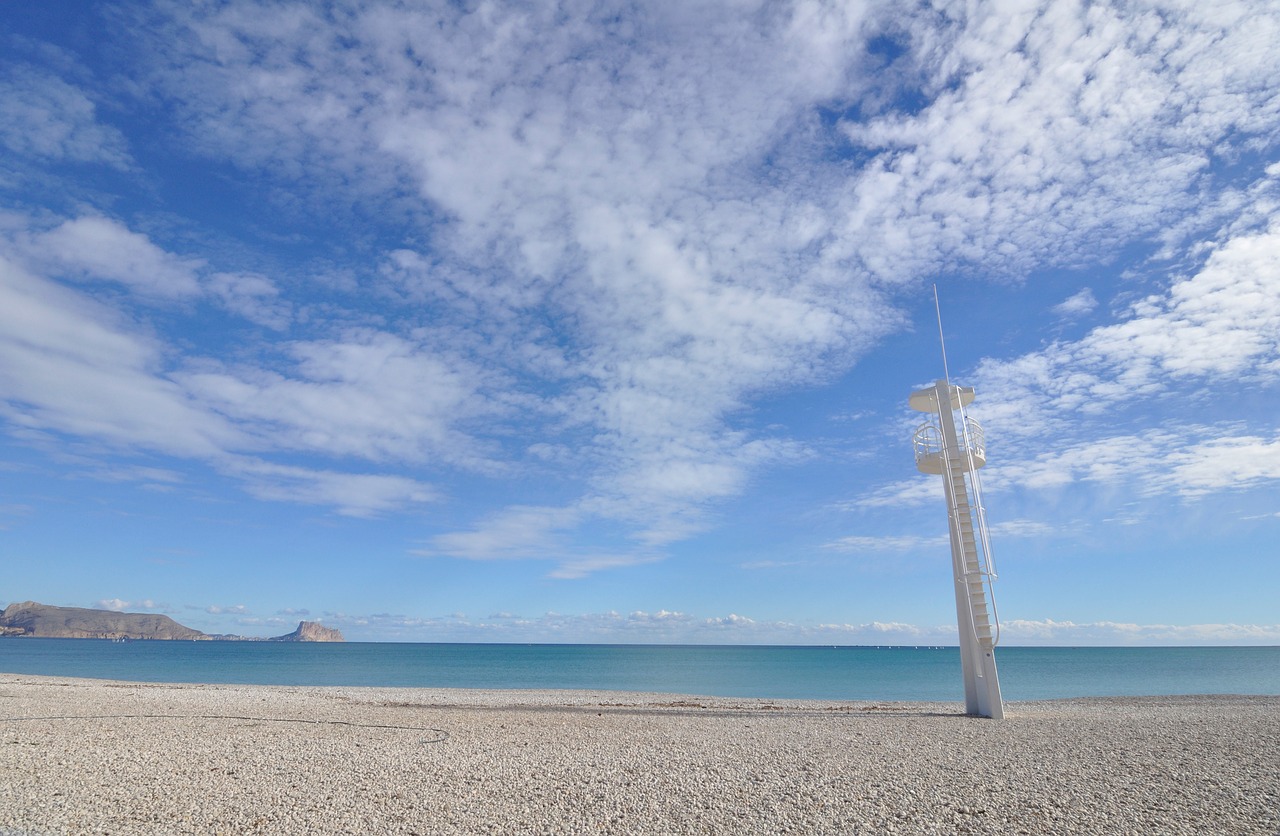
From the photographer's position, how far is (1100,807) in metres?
7.79

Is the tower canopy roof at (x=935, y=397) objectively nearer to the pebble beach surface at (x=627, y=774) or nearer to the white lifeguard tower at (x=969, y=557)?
the white lifeguard tower at (x=969, y=557)

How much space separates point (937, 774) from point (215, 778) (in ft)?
30.7

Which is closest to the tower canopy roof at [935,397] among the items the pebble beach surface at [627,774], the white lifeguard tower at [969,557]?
the white lifeguard tower at [969,557]

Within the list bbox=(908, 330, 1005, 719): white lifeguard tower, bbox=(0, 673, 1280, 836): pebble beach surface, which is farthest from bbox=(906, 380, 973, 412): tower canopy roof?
bbox=(0, 673, 1280, 836): pebble beach surface

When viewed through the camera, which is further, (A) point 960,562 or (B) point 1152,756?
(A) point 960,562

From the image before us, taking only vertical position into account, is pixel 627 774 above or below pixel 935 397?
below

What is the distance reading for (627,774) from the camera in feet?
30.8

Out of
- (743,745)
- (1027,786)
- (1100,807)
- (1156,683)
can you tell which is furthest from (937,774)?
(1156,683)

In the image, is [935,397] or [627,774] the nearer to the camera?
[627,774]

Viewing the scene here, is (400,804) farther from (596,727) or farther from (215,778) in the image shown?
(596,727)

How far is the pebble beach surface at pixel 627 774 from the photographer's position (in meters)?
7.28

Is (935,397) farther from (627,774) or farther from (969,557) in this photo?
(627,774)

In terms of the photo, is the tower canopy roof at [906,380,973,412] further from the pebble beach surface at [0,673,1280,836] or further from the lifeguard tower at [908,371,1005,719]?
the pebble beach surface at [0,673,1280,836]

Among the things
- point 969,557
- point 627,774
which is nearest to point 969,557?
point 969,557
